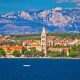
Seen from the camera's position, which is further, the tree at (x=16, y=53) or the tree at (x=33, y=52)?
the tree at (x=16, y=53)
